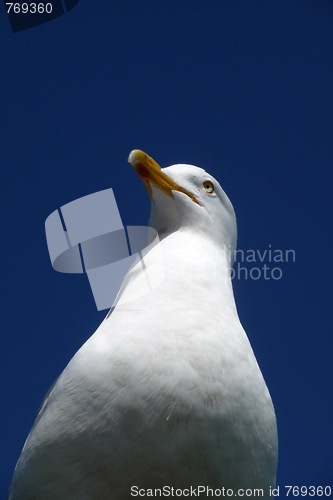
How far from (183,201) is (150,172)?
325 millimetres

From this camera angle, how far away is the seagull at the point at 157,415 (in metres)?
2.12

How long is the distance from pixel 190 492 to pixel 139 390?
0.51 metres

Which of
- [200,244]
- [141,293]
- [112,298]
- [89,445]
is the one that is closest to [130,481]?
[89,445]

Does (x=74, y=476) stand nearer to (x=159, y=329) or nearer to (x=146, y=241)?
(x=159, y=329)

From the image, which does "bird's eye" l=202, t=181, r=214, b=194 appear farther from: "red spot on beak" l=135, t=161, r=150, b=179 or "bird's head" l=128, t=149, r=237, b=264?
"red spot on beak" l=135, t=161, r=150, b=179

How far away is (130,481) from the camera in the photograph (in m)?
2.11

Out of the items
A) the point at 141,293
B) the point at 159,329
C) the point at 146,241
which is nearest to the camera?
the point at 159,329

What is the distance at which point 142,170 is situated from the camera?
11.8 feet

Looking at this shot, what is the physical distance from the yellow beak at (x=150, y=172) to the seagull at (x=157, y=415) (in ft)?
3.74

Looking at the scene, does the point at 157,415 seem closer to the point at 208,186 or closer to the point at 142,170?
the point at 142,170

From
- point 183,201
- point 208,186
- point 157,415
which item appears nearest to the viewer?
point 157,415

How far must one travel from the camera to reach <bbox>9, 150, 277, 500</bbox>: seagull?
2117 mm

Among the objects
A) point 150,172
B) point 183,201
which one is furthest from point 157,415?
point 150,172

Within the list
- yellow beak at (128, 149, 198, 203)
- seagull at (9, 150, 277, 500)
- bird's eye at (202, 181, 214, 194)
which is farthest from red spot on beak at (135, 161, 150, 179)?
seagull at (9, 150, 277, 500)
